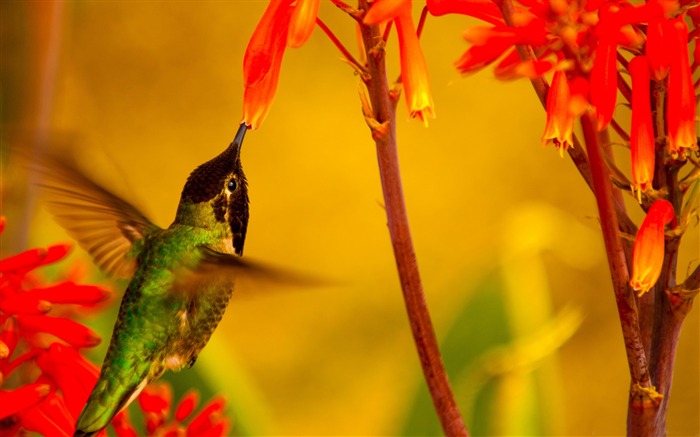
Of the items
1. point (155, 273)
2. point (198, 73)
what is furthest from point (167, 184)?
point (155, 273)

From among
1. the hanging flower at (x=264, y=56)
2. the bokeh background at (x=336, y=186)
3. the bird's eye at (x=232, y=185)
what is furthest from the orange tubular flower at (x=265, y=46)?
the bokeh background at (x=336, y=186)

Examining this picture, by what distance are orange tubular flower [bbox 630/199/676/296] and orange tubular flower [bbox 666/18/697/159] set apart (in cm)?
2

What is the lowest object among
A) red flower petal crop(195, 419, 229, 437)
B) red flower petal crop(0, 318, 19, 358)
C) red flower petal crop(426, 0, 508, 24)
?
red flower petal crop(195, 419, 229, 437)

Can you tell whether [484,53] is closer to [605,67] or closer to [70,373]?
[605,67]

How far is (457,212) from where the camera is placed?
1.14 metres

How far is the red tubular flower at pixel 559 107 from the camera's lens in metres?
0.36

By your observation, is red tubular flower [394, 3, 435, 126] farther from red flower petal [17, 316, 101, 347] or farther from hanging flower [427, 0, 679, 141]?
red flower petal [17, 316, 101, 347]

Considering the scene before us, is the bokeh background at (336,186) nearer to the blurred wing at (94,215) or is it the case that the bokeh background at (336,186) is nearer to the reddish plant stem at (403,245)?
the blurred wing at (94,215)

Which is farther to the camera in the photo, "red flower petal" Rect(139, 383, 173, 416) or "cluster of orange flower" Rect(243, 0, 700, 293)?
"red flower petal" Rect(139, 383, 173, 416)

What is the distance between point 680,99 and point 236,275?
0.21 metres

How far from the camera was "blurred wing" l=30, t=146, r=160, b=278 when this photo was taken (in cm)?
51

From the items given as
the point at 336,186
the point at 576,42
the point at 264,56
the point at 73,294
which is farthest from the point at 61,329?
the point at 336,186

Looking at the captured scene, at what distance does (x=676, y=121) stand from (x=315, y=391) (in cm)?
78

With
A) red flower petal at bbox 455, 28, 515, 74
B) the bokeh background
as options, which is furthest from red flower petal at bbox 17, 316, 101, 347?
the bokeh background
